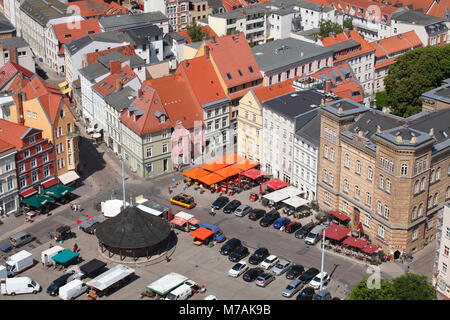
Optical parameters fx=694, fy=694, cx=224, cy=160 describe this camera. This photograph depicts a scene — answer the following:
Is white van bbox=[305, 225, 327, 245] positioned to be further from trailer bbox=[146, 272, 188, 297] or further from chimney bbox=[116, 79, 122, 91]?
chimney bbox=[116, 79, 122, 91]

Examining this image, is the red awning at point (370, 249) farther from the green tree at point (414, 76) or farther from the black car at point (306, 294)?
the green tree at point (414, 76)

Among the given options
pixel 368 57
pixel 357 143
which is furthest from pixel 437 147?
pixel 368 57

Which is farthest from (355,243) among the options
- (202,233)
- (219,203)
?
(219,203)

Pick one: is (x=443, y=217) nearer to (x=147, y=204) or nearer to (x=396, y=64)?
(x=147, y=204)

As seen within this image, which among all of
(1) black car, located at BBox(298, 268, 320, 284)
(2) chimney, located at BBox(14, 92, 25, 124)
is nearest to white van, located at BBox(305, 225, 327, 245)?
(1) black car, located at BBox(298, 268, 320, 284)

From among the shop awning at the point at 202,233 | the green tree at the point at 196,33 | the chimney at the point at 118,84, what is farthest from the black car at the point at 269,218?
the green tree at the point at 196,33
